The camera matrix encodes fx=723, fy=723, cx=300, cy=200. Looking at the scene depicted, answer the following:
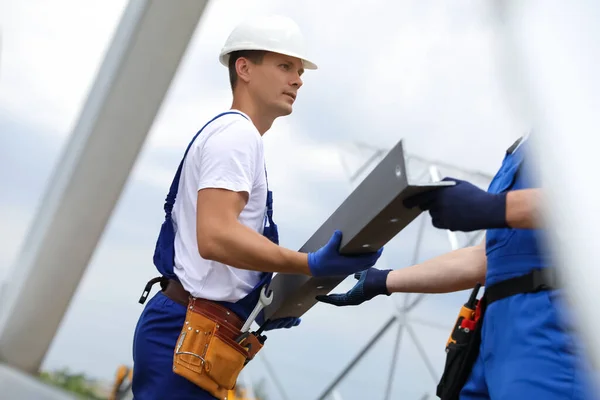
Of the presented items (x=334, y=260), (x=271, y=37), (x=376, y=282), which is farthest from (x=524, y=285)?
(x=271, y=37)

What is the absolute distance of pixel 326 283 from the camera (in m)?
1.62

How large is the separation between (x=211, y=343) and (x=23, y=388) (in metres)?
2.04

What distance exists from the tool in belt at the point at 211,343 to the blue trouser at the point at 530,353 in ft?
1.94

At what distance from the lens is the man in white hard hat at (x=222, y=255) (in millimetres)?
1489

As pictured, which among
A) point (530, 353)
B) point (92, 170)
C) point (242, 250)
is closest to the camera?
point (530, 353)

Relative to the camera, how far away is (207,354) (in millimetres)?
1541

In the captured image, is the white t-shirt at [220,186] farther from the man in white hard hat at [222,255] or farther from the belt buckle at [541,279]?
the belt buckle at [541,279]

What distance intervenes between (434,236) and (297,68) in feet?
18.1

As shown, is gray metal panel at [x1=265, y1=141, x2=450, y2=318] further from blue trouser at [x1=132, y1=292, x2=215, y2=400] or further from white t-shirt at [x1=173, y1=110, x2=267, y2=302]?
blue trouser at [x1=132, y1=292, x2=215, y2=400]

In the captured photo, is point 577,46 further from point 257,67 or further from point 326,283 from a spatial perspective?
point 257,67

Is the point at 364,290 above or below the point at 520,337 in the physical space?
below

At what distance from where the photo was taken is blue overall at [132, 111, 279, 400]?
1553 millimetres

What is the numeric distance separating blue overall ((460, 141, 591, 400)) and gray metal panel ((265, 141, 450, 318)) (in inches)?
6.2

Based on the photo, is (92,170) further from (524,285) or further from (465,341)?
(524,285)
